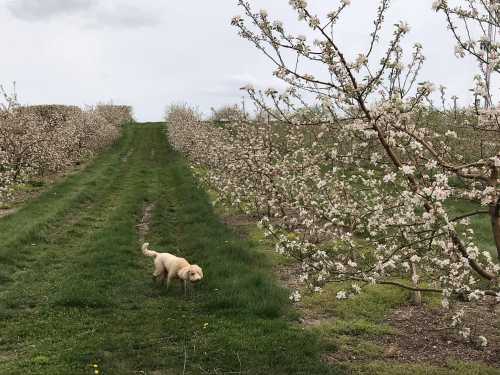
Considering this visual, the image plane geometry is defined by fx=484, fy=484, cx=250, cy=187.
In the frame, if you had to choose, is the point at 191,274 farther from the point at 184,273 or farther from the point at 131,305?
the point at 131,305

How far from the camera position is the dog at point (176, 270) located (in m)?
9.64

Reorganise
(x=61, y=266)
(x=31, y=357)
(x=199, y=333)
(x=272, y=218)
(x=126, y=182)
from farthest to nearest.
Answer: (x=126, y=182) → (x=272, y=218) → (x=61, y=266) → (x=199, y=333) → (x=31, y=357)

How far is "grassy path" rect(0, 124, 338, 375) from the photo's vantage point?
6918 mm

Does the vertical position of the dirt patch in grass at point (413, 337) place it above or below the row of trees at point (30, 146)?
below

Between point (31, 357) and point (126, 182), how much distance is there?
759 inches

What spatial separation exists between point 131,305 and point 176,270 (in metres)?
1.17

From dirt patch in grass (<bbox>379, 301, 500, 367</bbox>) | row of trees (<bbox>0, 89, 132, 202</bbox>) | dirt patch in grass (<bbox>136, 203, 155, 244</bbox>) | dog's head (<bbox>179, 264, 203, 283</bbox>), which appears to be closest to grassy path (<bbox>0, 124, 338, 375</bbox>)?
dirt patch in grass (<bbox>136, 203, 155, 244</bbox>)

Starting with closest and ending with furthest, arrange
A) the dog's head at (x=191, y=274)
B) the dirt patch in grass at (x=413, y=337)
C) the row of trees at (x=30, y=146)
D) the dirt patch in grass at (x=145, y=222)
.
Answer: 1. the dirt patch in grass at (x=413, y=337)
2. the dog's head at (x=191, y=274)
3. the dirt patch in grass at (x=145, y=222)
4. the row of trees at (x=30, y=146)

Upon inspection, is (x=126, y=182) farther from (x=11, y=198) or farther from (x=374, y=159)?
(x=374, y=159)

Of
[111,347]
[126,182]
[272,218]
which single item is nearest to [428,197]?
[111,347]

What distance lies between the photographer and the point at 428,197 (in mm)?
5352

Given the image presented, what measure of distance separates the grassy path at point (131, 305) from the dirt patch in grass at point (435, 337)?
1.40 metres

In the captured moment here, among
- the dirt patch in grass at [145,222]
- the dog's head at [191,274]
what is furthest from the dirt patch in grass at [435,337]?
the dirt patch in grass at [145,222]

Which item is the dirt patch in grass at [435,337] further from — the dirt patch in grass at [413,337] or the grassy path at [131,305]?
the grassy path at [131,305]
